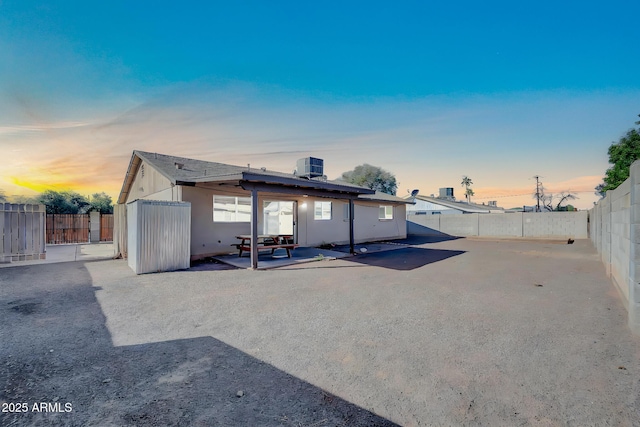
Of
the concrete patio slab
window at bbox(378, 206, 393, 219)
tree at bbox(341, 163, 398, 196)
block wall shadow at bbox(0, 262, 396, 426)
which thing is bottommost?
the concrete patio slab

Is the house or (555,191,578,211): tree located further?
(555,191,578,211): tree

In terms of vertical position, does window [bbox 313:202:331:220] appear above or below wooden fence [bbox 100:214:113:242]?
above

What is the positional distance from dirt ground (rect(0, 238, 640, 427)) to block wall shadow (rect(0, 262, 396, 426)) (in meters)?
0.01

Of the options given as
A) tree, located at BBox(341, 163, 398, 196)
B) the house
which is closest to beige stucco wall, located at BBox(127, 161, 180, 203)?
the house

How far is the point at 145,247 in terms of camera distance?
7.55 meters

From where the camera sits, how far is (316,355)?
3.11 metres

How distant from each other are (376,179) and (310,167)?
2556 centimetres

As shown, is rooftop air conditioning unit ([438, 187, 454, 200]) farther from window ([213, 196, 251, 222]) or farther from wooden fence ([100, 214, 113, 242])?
wooden fence ([100, 214, 113, 242])

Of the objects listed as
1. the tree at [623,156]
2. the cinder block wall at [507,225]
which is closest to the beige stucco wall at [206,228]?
the cinder block wall at [507,225]

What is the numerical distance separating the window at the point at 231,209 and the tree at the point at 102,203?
21183 millimetres

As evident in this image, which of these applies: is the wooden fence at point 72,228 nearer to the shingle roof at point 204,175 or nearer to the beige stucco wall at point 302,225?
the shingle roof at point 204,175

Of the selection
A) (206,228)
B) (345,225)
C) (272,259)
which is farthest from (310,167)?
(206,228)

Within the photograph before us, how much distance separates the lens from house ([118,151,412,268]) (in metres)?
9.11

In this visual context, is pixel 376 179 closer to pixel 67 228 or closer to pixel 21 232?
pixel 67 228
